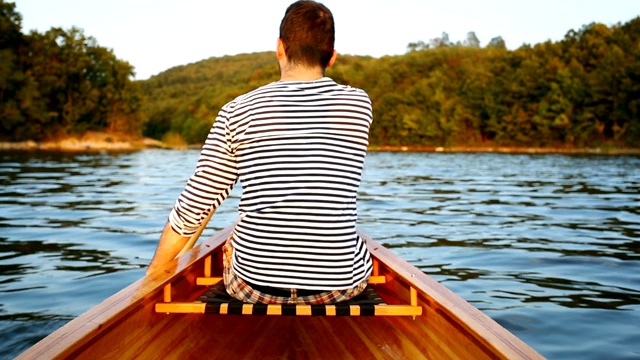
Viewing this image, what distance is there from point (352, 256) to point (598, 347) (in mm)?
2260

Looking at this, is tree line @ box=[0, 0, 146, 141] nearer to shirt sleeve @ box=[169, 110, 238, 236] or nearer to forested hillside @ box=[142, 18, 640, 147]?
forested hillside @ box=[142, 18, 640, 147]

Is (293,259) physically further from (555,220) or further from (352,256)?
(555,220)

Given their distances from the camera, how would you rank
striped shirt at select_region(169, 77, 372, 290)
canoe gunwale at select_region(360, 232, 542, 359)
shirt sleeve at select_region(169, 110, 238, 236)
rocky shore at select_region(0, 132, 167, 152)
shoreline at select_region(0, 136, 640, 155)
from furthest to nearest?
rocky shore at select_region(0, 132, 167, 152)
shoreline at select_region(0, 136, 640, 155)
shirt sleeve at select_region(169, 110, 238, 236)
striped shirt at select_region(169, 77, 372, 290)
canoe gunwale at select_region(360, 232, 542, 359)

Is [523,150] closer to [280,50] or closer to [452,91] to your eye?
[452,91]

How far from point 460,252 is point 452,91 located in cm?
6892

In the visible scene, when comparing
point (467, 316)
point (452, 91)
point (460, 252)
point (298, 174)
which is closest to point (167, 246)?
point (298, 174)

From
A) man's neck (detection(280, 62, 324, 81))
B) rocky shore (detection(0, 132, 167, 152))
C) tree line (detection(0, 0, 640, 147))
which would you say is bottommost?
rocky shore (detection(0, 132, 167, 152))

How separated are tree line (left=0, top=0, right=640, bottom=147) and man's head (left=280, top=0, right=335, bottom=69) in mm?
53379

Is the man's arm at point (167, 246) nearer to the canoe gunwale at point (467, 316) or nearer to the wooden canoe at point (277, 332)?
the wooden canoe at point (277, 332)

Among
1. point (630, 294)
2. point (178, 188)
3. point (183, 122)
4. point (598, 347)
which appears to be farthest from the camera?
point (183, 122)

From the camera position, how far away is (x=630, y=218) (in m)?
9.48

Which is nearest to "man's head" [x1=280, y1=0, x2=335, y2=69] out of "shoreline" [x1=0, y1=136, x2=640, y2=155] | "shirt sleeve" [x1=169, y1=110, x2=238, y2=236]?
"shirt sleeve" [x1=169, y1=110, x2=238, y2=236]

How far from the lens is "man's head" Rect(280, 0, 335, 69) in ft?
7.25

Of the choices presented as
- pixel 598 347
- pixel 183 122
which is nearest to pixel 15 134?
pixel 183 122
